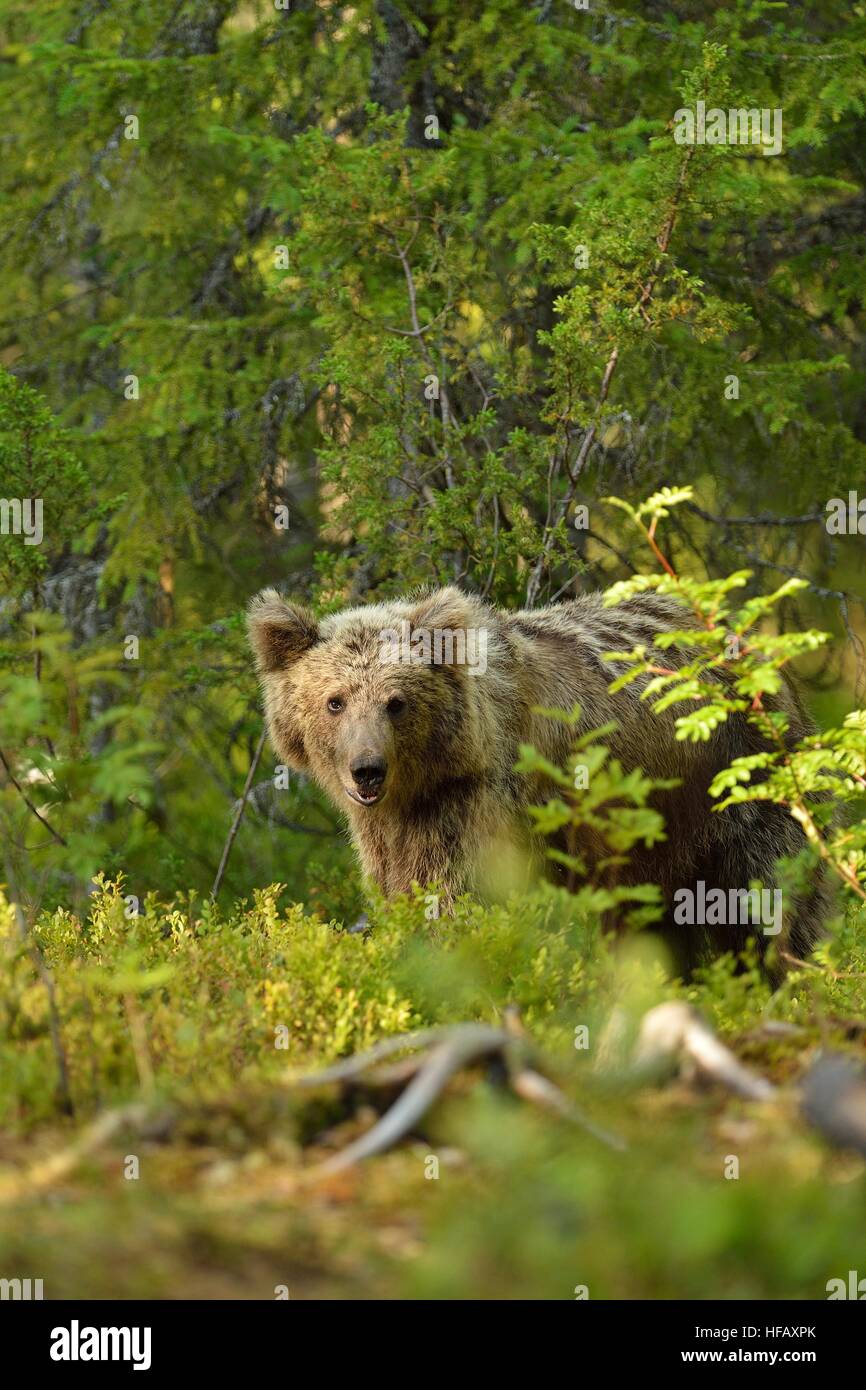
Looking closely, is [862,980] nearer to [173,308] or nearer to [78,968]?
[78,968]

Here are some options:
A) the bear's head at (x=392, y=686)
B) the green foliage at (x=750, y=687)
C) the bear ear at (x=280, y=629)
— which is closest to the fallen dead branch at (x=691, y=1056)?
the green foliage at (x=750, y=687)

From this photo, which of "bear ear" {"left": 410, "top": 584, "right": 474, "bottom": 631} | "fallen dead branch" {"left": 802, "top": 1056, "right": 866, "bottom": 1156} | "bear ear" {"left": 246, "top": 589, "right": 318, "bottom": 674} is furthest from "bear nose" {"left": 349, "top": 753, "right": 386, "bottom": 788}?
"fallen dead branch" {"left": 802, "top": 1056, "right": 866, "bottom": 1156}

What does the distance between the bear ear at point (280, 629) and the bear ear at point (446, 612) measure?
582 mm

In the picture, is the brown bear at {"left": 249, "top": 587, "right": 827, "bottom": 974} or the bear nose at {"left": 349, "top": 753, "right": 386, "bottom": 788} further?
the brown bear at {"left": 249, "top": 587, "right": 827, "bottom": 974}

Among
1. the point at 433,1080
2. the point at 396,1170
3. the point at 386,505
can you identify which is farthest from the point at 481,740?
the point at 396,1170

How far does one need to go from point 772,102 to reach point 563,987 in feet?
18.1

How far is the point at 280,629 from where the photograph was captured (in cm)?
723

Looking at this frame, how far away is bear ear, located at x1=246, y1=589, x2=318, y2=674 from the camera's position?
7.20m

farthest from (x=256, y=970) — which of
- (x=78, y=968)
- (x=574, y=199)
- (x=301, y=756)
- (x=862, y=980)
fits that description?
(x=574, y=199)

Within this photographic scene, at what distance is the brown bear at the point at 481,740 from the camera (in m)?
6.84

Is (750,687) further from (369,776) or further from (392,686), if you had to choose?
(392,686)

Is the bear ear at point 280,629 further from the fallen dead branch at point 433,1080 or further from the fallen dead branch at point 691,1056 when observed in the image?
the fallen dead branch at point 691,1056

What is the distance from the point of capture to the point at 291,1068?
4520mm

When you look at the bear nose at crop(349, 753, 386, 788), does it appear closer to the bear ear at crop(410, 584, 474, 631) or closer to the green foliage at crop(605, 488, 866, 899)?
the bear ear at crop(410, 584, 474, 631)
